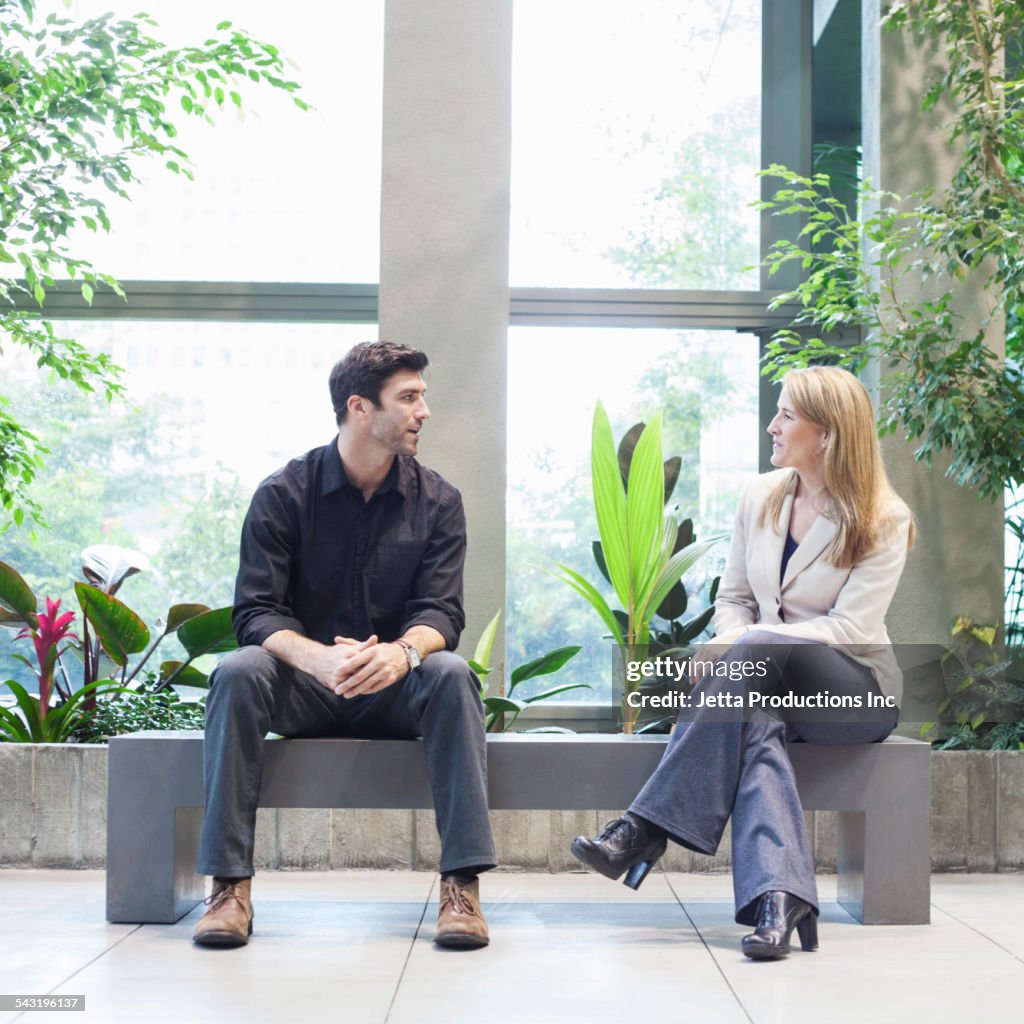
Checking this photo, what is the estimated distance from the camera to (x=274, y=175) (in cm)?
407

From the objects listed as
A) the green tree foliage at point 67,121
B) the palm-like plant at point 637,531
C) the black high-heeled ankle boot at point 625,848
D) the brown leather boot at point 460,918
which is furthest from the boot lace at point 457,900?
the green tree foliage at point 67,121

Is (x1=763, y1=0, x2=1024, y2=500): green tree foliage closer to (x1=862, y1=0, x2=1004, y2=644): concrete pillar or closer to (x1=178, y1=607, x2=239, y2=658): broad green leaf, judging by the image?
(x1=862, y1=0, x2=1004, y2=644): concrete pillar

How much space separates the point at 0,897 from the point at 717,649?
1595 mm

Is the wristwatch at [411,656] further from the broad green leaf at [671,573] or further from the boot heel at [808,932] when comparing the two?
the broad green leaf at [671,573]

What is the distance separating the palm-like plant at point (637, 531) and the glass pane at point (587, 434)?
0.70m

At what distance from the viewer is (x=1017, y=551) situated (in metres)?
4.19

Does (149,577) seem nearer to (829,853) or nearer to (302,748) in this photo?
(302,748)

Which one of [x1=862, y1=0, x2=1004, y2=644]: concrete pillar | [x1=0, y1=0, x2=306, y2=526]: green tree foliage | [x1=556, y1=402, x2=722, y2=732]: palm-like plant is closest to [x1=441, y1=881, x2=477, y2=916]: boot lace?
[x1=556, y1=402, x2=722, y2=732]: palm-like plant

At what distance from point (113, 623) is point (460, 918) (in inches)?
50.4

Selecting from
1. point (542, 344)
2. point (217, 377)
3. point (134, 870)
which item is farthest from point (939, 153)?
point (134, 870)

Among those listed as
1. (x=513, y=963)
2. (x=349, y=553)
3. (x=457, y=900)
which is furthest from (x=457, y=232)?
(x=513, y=963)

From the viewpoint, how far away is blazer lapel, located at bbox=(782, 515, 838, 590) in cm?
249

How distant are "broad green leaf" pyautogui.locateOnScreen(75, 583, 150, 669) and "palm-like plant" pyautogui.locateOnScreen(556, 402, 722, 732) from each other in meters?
1.09

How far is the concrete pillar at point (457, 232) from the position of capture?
11.9 ft
